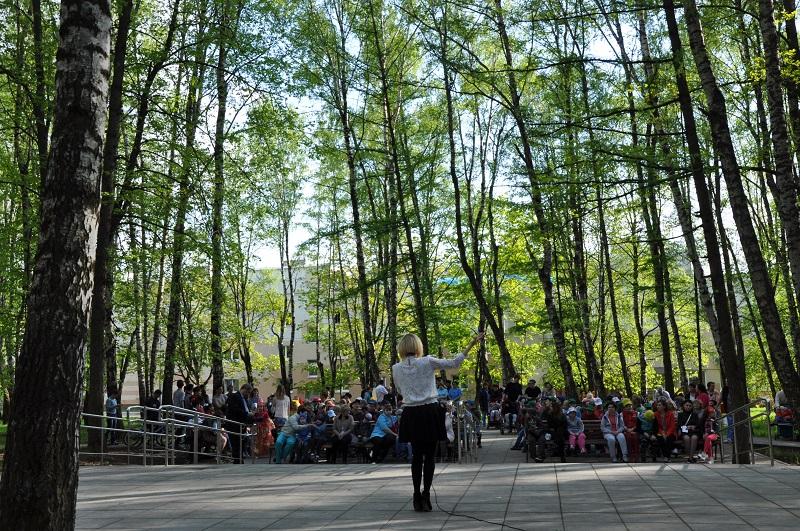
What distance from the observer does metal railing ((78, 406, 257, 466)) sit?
51.7 feet

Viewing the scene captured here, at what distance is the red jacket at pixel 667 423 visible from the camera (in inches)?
701

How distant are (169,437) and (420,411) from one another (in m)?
10.8

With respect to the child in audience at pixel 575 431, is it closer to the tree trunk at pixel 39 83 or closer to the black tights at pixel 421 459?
the black tights at pixel 421 459

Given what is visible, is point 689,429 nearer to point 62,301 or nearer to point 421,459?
point 421,459

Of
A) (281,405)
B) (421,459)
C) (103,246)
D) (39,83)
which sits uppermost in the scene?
(39,83)

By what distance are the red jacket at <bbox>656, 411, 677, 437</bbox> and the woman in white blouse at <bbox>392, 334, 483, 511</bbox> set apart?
1120 cm

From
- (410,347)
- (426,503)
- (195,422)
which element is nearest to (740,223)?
(410,347)

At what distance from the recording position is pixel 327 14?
32000mm

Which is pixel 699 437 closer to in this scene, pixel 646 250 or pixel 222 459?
pixel 222 459

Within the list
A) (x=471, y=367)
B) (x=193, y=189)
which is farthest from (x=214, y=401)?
(x=471, y=367)

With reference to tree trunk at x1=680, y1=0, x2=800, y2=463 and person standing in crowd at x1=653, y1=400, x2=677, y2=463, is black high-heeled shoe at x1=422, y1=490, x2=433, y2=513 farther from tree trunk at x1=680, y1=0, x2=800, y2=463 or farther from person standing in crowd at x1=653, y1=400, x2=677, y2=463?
person standing in crowd at x1=653, y1=400, x2=677, y2=463

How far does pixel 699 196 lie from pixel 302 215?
3565 centimetres

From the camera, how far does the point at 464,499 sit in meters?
8.65

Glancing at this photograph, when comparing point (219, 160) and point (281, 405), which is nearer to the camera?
point (219, 160)
